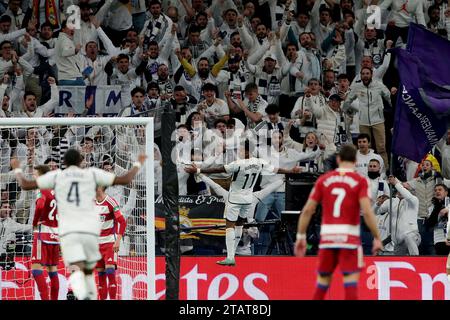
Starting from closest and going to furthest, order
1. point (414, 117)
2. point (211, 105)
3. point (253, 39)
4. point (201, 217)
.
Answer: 1. point (201, 217)
2. point (414, 117)
3. point (211, 105)
4. point (253, 39)

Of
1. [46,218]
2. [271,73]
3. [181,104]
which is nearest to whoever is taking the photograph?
[46,218]

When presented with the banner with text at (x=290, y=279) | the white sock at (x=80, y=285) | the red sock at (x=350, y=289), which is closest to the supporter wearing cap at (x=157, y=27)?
the banner with text at (x=290, y=279)

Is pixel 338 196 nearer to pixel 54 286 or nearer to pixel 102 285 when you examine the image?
pixel 54 286

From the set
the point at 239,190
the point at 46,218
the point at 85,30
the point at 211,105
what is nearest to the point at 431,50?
the point at 211,105

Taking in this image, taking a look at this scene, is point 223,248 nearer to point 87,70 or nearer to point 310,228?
point 310,228

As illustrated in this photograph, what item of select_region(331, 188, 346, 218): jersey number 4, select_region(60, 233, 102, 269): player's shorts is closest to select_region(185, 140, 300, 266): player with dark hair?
A: select_region(60, 233, 102, 269): player's shorts

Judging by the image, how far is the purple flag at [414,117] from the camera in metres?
20.6

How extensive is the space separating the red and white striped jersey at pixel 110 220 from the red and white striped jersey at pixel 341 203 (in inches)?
201

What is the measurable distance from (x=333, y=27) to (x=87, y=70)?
4.57 m

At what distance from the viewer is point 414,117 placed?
20781mm

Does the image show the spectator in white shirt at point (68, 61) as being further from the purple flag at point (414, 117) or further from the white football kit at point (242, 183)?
the purple flag at point (414, 117)

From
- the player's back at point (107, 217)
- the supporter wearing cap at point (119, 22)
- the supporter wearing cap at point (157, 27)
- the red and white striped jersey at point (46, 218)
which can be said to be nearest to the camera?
the red and white striped jersey at point (46, 218)

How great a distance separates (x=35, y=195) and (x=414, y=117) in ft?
19.8

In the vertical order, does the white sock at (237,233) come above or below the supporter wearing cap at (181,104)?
below
